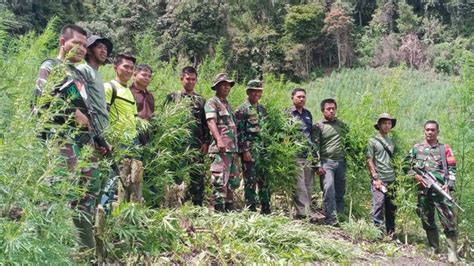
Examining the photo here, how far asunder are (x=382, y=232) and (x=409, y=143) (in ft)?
4.64

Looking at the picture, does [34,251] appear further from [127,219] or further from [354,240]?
[354,240]

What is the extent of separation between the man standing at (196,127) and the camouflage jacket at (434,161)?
91.1 inches

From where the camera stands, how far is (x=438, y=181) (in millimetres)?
5332

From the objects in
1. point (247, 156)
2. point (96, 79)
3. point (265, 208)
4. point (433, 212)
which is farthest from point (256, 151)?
point (96, 79)

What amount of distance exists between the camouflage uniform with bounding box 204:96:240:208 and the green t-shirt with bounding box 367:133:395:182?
63.7 inches

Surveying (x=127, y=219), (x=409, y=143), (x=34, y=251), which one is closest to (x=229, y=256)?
(x=127, y=219)

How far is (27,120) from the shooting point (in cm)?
208

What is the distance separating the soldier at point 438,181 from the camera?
532cm

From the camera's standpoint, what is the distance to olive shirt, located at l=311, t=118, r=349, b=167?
5.55 metres

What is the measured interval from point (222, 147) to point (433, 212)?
2545mm

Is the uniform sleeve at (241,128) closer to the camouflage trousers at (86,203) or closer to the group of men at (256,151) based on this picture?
the group of men at (256,151)

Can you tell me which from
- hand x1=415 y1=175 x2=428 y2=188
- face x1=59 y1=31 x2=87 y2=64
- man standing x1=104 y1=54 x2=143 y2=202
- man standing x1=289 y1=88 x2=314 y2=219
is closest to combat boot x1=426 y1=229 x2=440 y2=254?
hand x1=415 y1=175 x2=428 y2=188

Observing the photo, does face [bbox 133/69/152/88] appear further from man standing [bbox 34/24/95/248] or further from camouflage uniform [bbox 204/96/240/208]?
man standing [bbox 34/24/95/248]

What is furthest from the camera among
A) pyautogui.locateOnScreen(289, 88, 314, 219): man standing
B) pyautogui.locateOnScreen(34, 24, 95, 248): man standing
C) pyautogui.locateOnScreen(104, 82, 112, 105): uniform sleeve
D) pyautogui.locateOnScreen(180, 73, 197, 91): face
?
pyautogui.locateOnScreen(289, 88, 314, 219): man standing
